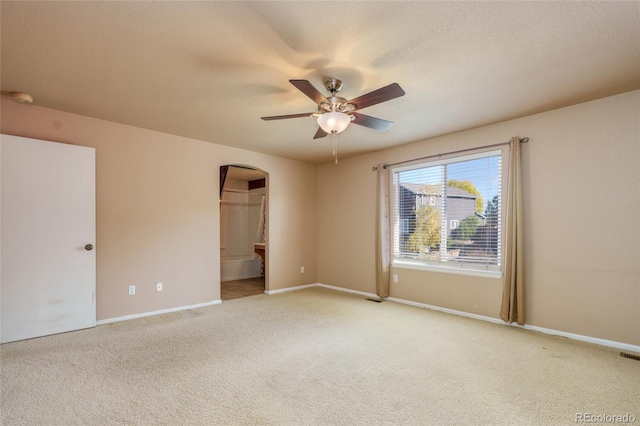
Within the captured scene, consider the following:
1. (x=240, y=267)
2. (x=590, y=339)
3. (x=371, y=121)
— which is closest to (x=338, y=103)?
→ (x=371, y=121)

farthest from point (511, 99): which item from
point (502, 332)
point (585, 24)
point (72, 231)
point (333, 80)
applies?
point (72, 231)

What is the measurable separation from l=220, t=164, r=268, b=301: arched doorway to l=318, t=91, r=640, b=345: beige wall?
4325 millimetres

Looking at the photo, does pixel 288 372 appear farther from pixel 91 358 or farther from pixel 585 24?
pixel 585 24

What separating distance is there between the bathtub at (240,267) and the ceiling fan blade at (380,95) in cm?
532

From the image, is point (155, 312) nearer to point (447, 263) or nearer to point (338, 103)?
point (338, 103)

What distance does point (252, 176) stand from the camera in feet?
23.8

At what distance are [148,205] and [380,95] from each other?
340 cm

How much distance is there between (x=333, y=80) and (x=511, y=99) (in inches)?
74.4

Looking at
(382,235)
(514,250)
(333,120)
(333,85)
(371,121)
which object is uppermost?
(333,85)

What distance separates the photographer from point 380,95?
93.8 inches

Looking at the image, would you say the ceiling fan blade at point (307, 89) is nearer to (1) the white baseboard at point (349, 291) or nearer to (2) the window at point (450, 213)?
(2) the window at point (450, 213)

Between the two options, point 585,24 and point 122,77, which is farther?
point 122,77

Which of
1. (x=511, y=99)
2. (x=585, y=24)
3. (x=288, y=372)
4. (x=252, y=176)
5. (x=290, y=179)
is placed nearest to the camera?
(x=585, y=24)

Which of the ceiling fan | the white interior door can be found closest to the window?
the ceiling fan
